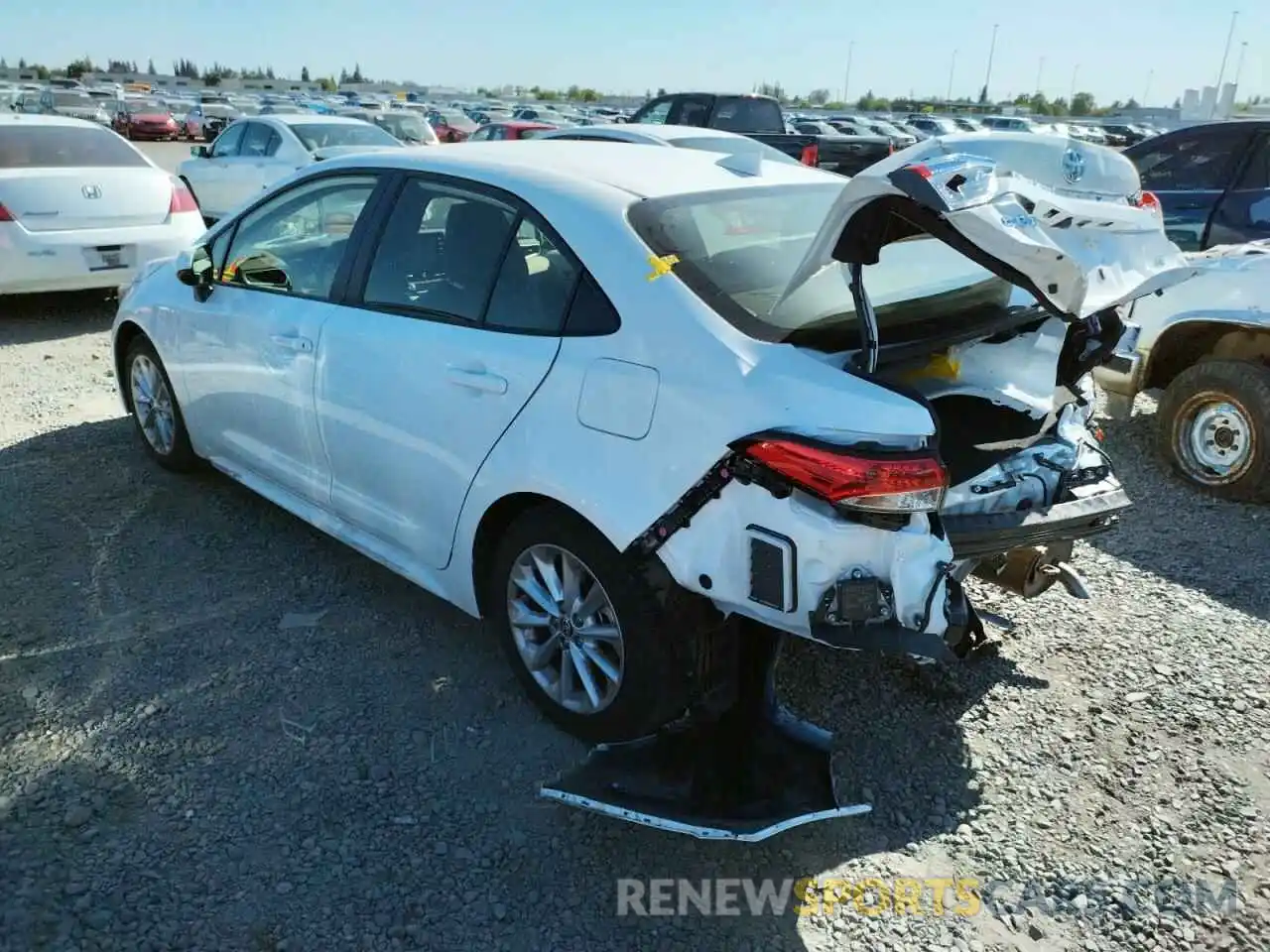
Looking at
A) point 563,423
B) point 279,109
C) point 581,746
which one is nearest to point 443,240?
point 563,423

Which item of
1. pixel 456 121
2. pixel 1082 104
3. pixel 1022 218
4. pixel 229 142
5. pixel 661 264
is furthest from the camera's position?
pixel 1082 104

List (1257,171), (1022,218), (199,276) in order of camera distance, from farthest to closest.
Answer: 1. (1257,171)
2. (199,276)
3. (1022,218)

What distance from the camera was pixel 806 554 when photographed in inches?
Answer: 93.9

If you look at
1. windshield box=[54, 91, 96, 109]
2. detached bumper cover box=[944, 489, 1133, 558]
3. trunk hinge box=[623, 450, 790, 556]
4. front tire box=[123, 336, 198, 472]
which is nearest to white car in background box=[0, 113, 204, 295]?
front tire box=[123, 336, 198, 472]

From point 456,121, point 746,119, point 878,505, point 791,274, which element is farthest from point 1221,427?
point 456,121

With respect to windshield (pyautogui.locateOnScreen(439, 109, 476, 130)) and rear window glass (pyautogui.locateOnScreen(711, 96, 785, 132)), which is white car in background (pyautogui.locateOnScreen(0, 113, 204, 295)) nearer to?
rear window glass (pyautogui.locateOnScreen(711, 96, 785, 132))

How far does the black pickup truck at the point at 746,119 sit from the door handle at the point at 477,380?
12.5 metres

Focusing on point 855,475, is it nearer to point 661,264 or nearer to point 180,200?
point 661,264

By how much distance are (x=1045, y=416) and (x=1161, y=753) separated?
43.8 inches

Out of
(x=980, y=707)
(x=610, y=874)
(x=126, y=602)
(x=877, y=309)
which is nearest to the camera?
(x=610, y=874)

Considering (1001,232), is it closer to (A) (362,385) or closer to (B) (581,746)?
(B) (581,746)

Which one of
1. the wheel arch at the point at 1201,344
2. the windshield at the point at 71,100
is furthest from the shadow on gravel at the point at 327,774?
the windshield at the point at 71,100

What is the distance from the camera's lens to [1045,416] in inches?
128

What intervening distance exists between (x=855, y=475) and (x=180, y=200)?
8.05 m
